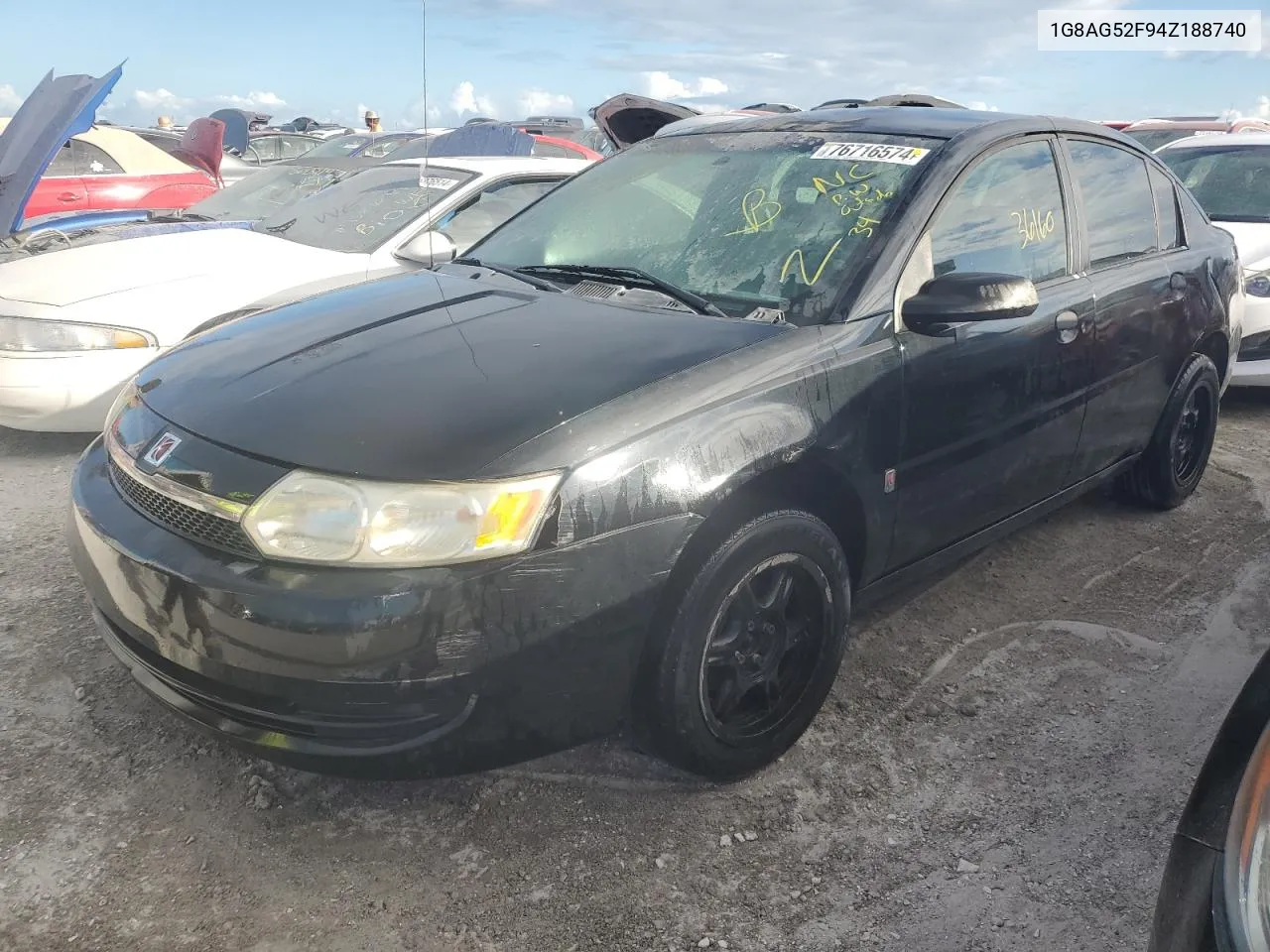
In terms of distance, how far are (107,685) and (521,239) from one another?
71.2 inches

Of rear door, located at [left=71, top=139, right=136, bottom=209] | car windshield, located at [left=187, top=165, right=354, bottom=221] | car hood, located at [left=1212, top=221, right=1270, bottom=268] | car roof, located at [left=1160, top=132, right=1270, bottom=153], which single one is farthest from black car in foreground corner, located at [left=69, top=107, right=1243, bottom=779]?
rear door, located at [left=71, top=139, right=136, bottom=209]

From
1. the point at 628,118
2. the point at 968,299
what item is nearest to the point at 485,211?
the point at 628,118

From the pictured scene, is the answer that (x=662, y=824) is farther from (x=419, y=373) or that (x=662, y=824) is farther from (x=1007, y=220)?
(x=1007, y=220)

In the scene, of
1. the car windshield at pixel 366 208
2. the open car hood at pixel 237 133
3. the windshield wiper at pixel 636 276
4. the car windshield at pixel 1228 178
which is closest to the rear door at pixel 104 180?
the open car hood at pixel 237 133

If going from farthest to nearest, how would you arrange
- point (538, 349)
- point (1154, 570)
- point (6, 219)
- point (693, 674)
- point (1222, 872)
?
point (6, 219)
point (1154, 570)
point (538, 349)
point (693, 674)
point (1222, 872)

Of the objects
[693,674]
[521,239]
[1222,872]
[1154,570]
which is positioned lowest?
[1154,570]

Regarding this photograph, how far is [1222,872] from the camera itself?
1.30 meters

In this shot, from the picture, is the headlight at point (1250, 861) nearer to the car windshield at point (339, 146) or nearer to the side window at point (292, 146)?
the car windshield at point (339, 146)

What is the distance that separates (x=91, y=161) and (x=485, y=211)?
18.4ft

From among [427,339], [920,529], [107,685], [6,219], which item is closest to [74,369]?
[6,219]

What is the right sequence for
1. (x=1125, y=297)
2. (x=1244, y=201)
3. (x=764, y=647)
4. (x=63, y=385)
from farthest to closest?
(x=1244, y=201) < (x=63, y=385) < (x=1125, y=297) < (x=764, y=647)

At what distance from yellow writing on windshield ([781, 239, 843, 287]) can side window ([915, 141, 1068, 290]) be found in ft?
0.96

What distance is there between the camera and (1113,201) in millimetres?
3564

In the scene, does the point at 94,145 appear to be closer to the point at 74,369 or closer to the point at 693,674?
the point at 74,369
